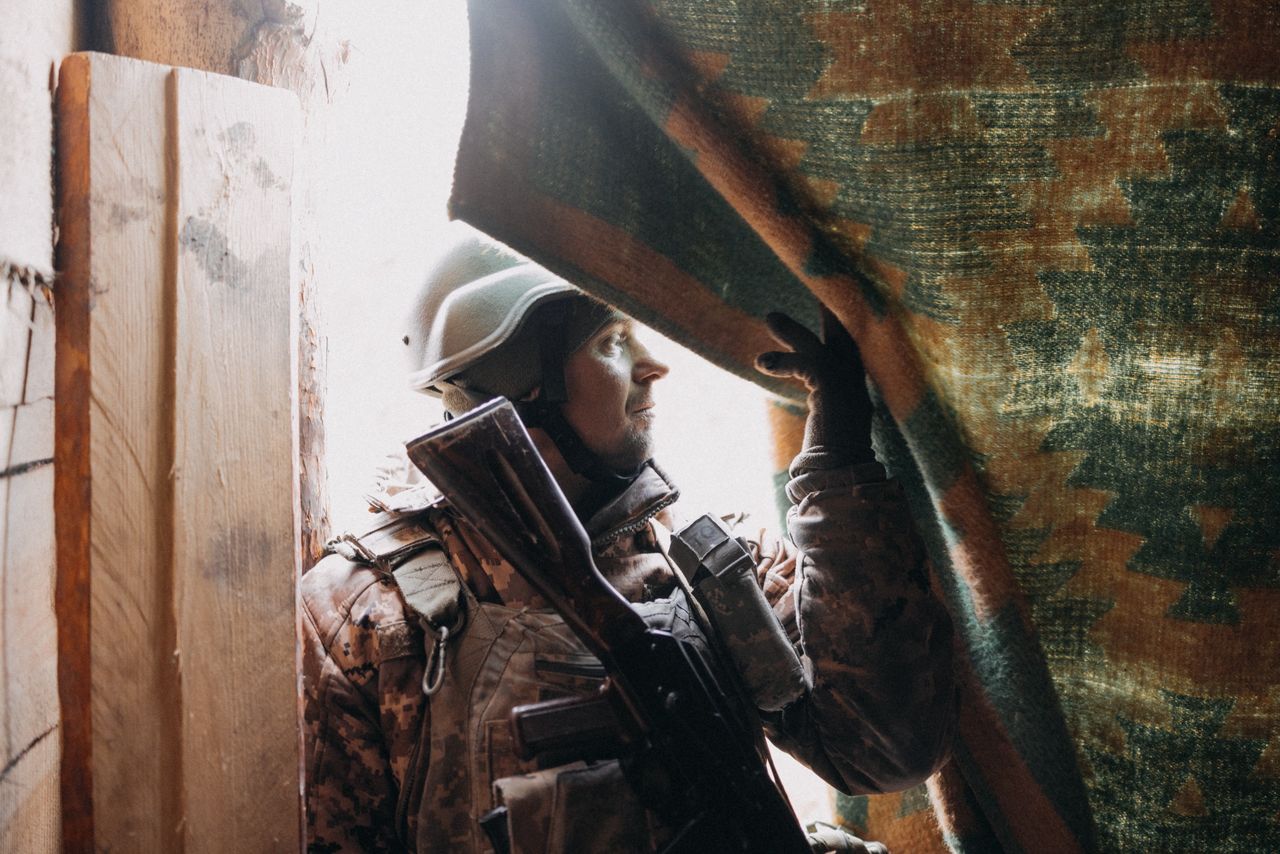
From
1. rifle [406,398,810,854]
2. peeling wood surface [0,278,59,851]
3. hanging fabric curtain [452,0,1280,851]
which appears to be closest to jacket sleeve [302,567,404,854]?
rifle [406,398,810,854]

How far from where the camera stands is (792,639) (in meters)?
1.44

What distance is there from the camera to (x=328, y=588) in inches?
55.5

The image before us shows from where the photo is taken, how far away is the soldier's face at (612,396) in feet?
4.82

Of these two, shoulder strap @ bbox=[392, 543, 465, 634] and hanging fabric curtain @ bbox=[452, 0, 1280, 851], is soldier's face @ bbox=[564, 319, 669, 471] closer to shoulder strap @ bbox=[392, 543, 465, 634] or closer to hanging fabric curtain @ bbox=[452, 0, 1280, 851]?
shoulder strap @ bbox=[392, 543, 465, 634]

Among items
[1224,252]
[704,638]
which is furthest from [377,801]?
[1224,252]

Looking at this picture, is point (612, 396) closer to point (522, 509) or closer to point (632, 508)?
point (632, 508)

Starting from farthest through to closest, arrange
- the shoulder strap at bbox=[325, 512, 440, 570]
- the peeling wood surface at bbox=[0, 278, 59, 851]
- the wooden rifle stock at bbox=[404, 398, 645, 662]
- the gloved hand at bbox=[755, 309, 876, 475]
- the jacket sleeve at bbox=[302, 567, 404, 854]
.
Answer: the shoulder strap at bbox=[325, 512, 440, 570], the jacket sleeve at bbox=[302, 567, 404, 854], the gloved hand at bbox=[755, 309, 876, 475], the wooden rifle stock at bbox=[404, 398, 645, 662], the peeling wood surface at bbox=[0, 278, 59, 851]

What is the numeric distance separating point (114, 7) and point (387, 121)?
1438mm

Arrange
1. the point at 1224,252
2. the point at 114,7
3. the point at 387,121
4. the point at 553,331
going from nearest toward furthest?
the point at 1224,252
the point at 114,7
the point at 553,331
the point at 387,121

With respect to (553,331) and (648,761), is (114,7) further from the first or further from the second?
(648,761)

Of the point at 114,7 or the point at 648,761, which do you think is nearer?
the point at 114,7

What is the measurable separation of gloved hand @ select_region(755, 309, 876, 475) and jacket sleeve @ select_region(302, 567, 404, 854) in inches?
30.1

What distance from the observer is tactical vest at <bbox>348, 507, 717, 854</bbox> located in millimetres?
1175

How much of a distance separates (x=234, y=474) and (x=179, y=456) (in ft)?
0.16
